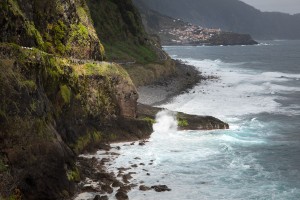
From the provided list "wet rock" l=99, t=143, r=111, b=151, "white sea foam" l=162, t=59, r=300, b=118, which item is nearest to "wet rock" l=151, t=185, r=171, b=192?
"wet rock" l=99, t=143, r=111, b=151

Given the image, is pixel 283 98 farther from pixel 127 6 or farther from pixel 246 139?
pixel 127 6

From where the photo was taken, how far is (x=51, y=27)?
4094cm

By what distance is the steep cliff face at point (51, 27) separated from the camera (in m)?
31.8

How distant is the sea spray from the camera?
149 feet

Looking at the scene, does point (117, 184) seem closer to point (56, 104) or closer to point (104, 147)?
point (104, 147)

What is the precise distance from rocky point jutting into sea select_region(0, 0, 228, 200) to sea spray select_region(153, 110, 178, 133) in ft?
3.35

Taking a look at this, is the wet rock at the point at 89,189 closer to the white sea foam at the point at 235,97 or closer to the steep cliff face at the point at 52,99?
the steep cliff face at the point at 52,99

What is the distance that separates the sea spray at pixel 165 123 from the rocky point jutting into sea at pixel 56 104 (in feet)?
3.35

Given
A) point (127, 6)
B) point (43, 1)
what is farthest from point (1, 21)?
point (127, 6)

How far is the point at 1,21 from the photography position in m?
30.6

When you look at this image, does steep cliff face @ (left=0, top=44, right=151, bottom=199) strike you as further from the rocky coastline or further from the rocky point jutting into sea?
the rocky coastline

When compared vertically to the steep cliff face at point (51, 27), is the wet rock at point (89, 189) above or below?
below

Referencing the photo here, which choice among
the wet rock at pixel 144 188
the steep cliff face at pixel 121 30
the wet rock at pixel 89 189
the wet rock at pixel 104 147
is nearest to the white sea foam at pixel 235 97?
the steep cliff face at pixel 121 30

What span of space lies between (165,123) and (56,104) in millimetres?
16519
